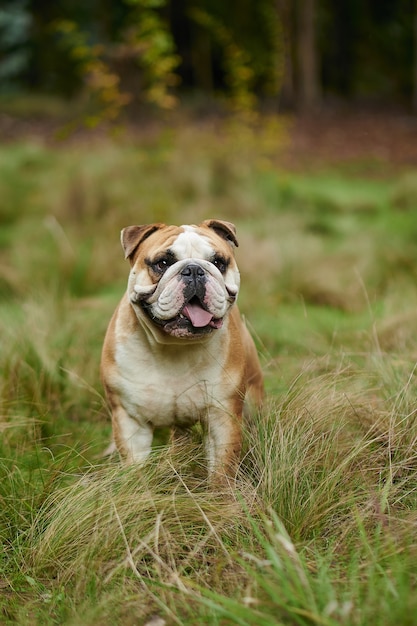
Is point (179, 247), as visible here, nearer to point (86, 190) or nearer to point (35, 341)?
point (35, 341)

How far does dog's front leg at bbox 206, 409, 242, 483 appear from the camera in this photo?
3.65 m

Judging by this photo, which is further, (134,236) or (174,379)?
(134,236)

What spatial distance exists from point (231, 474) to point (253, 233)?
5.42 m


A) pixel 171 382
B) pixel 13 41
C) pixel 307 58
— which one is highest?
pixel 171 382

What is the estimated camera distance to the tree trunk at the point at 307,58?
20.3 meters

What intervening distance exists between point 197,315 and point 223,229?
677 mm

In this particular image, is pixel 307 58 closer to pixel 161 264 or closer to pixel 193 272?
pixel 161 264

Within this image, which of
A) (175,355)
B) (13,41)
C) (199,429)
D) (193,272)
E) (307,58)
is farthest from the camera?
(13,41)

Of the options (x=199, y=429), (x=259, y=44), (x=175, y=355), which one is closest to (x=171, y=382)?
(x=175, y=355)

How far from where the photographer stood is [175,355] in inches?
146

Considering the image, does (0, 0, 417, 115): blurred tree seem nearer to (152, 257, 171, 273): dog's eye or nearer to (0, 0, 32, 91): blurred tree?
(0, 0, 32, 91): blurred tree

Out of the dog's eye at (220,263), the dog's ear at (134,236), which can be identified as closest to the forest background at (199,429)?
the dog's eye at (220,263)

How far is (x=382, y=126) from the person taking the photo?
20.0 m

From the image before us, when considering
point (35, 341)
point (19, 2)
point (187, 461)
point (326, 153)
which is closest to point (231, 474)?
point (187, 461)
